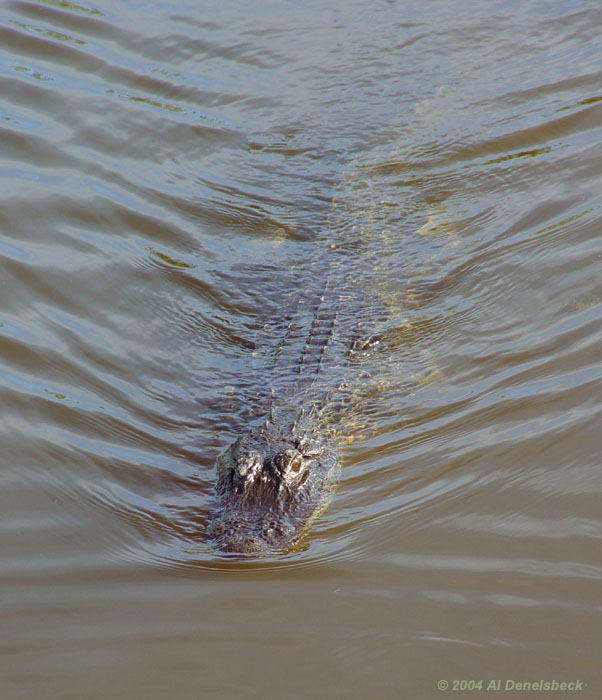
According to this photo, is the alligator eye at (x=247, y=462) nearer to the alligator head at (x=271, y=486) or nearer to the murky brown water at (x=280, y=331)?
the alligator head at (x=271, y=486)

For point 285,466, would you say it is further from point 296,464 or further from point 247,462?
point 247,462

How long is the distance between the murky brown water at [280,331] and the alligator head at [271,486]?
0.35ft

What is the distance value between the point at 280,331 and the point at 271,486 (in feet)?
4.96

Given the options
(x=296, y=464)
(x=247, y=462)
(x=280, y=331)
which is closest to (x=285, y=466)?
(x=296, y=464)

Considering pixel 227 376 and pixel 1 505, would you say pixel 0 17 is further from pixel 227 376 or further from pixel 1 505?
pixel 1 505

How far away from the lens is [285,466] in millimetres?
3736

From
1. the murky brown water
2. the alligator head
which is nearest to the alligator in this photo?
the alligator head

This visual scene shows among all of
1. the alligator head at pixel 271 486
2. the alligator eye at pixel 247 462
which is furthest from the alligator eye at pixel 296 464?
the alligator eye at pixel 247 462

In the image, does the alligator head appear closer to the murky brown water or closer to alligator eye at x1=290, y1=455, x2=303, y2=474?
alligator eye at x1=290, y1=455, x2=303, y2=474

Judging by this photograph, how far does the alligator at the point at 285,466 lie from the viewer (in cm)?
333

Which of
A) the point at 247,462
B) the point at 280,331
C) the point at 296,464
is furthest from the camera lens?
the point at 280,331

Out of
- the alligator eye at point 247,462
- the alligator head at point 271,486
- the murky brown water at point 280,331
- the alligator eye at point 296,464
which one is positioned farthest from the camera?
the alligator eye at point 296,464

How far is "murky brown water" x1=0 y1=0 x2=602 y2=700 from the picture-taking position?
2.67m

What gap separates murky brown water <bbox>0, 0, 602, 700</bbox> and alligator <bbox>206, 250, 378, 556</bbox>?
11 cm
